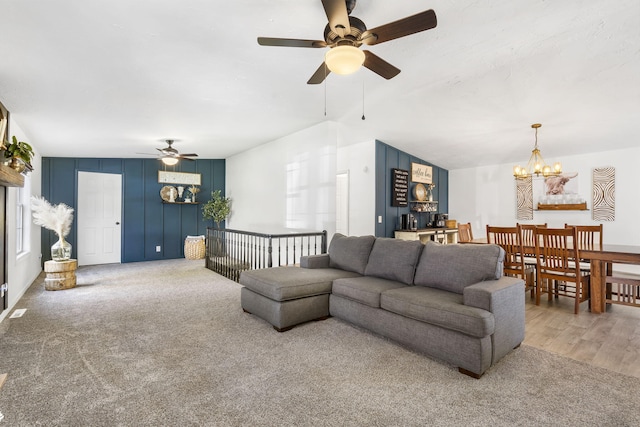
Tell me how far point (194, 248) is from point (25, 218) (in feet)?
10.4

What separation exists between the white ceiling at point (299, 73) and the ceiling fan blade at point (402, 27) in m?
0.31

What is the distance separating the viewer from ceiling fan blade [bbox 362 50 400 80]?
233 cm

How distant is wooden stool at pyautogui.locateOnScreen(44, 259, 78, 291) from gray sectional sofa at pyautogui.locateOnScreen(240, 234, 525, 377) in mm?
3116

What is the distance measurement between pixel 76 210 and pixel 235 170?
3437 millimetres

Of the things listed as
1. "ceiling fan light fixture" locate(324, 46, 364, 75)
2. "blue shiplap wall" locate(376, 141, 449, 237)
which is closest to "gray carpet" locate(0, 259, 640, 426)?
"ceiling fan light fixture" locate(324, 46, 364, 75)

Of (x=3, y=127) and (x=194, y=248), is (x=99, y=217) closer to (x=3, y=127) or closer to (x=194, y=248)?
(x=194, y=248)

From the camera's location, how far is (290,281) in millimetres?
3074

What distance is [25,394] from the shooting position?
1.95 m

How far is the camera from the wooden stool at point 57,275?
180 inches

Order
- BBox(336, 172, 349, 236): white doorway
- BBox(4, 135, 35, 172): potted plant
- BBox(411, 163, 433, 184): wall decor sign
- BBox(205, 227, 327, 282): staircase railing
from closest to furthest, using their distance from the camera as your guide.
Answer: BBox(4, 135, 35, 172): potted plant
BBox(205, 227, 327, 282): staircase railing
BBox(336, 172, 349, 236): white doorway
BBox(411, 163, 433, 184): wall decor sign

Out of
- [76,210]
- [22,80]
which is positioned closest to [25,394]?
[22,80]

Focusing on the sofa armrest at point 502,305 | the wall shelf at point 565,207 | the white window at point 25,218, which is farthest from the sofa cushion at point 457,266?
the white window at point 25,218

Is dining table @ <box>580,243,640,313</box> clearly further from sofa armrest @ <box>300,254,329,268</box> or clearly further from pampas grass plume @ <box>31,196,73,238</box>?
pampas grass plume @ <box>31,196,73,238</box>

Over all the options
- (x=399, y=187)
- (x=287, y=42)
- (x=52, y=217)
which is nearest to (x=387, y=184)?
(x=399, y=187)
